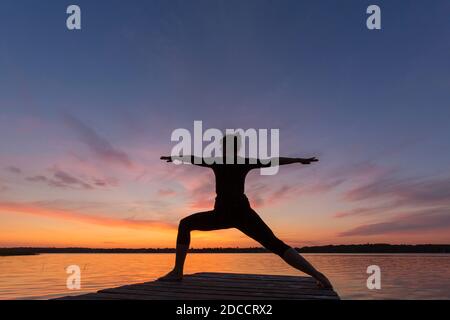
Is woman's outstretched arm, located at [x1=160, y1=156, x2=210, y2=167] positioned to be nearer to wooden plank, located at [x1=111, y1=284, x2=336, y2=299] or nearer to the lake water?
wooden plank, located at [x1=111, y1=284, x2=336, y2=299]

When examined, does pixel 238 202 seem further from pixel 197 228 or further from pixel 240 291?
pixel 240 291

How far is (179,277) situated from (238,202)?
7.25 ft

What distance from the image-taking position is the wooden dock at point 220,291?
22.1 feet

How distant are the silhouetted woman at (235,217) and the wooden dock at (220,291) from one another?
0.47m

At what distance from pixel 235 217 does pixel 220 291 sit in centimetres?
133

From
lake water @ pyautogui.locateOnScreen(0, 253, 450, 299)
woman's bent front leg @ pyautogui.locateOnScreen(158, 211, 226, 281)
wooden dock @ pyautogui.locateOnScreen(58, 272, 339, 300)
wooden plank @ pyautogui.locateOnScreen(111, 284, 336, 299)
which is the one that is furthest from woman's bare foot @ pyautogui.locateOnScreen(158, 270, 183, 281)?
lake water @ pyautogui.locateOnScreen(0, 253, 450, 299)

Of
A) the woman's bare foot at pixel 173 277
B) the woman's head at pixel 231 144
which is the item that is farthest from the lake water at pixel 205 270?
the woman's head at pixel 231 144

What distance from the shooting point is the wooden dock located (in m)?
6.73

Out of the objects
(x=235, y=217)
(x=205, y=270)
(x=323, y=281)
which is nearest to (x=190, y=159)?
(x=235, y=217)

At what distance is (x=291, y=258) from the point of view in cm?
761

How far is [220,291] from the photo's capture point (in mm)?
7520

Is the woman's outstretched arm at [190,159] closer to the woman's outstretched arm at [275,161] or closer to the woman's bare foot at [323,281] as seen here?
the woman's outstretched arm at [275,161]

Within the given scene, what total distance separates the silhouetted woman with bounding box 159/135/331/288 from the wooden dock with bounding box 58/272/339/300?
472mm
